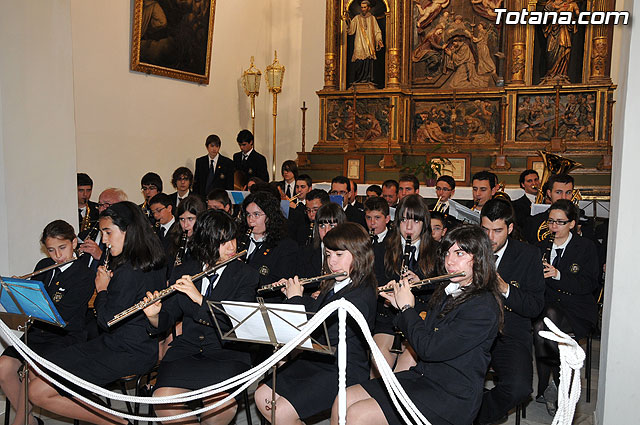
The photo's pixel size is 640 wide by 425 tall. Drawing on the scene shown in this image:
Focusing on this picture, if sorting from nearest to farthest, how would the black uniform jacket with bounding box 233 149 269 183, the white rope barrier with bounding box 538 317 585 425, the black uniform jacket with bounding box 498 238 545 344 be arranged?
the white rope barrier with bounding box 538 317 585 425 → the black uniform jacket with bounding box 498 238 545 344 → the black uniform jacket with bounding box 233 149 269 183

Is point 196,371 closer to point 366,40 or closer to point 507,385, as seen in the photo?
point 507,385

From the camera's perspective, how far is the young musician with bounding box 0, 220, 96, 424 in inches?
166

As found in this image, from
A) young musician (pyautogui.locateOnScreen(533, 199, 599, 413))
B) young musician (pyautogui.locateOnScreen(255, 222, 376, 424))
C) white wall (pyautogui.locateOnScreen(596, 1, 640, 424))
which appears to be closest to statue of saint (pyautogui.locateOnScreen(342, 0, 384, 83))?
young musician (pyautogui.locateOnScreen(533, 199, 599, 413))

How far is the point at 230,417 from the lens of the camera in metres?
3.92

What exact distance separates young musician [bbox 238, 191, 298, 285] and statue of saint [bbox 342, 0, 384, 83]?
7.40 m

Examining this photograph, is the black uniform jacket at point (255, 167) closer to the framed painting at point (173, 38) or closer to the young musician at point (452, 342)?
the framed painting at point (173, 38)

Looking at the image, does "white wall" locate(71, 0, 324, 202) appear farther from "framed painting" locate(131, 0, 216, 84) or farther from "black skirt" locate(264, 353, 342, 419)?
"black skirt" locate(264, 353, 342, 419)

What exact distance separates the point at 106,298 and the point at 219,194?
7.38 ft

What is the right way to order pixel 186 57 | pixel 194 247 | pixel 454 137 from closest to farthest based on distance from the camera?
pixel 194 247 < pixel 186 57 < pixel 454 137

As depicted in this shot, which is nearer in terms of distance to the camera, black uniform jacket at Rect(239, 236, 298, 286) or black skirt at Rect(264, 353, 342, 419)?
black skirt at Rect(264, 353, 342, 419)

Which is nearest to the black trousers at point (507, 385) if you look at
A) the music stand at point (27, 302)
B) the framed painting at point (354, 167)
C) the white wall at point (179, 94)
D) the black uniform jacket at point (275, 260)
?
the black uniform jacket at point (275, 260)

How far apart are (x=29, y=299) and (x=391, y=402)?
2.15m

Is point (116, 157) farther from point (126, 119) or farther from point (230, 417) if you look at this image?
point (230, 417)

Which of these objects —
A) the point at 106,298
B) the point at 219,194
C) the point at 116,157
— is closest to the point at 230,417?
the point at 106,298
